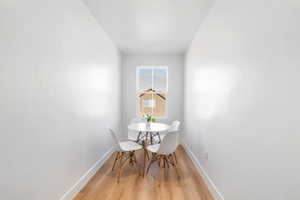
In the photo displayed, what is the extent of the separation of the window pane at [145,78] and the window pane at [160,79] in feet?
0.50

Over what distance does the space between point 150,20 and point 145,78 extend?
Answer: 2.18 metres

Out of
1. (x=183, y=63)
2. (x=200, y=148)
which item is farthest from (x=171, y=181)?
(x=183, y=63)

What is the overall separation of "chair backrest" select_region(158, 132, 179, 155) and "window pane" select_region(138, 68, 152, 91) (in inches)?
99.7

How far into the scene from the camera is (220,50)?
1.92 meters

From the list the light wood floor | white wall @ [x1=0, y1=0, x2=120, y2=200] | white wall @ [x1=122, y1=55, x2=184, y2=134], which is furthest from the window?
white wall @ [x1=0, y1=0, x2=120, y2=200]

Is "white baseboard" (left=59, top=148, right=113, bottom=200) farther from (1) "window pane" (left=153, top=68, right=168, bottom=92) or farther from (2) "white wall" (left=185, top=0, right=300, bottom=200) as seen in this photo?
(1) "window pane" (left=153, top=68, right=168, bottom=92)

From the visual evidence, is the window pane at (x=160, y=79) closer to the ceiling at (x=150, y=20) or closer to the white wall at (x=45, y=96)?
the ceiling at (x=150, y=20)

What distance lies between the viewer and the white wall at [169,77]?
4.59 metres

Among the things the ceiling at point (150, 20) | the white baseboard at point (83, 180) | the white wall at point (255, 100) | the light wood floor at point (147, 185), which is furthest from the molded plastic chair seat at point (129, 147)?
the ceiling at point (150, 20)

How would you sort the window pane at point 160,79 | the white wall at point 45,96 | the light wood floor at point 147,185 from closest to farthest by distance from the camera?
the white wall at point 45,96, the light wood floor at point 147,185, the window pane at point 160,79

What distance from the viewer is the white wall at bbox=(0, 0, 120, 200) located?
1137 millimetres

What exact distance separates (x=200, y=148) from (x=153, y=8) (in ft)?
7.90

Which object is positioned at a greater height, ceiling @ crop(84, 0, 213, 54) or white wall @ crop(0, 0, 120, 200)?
ceiling @ crop(84, 0, 213, 54)

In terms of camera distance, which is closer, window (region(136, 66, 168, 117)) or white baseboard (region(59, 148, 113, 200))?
white baseboard (region(59, 148, 113, 200))
